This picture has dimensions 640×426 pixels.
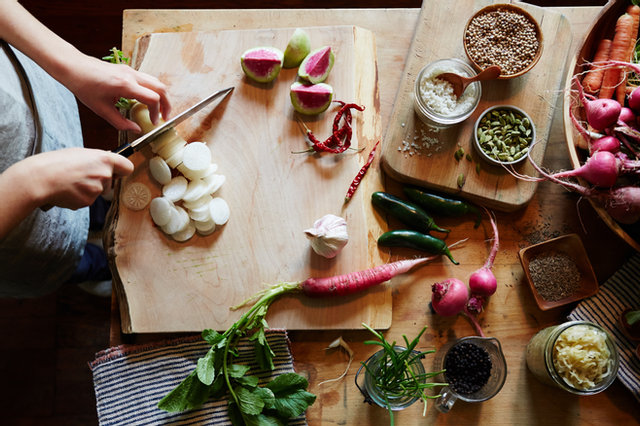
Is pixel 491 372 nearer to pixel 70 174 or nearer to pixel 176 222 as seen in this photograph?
pixel 176 222

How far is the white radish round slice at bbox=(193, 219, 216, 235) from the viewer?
Answer: 142cm

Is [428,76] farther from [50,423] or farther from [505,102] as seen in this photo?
[50,423]

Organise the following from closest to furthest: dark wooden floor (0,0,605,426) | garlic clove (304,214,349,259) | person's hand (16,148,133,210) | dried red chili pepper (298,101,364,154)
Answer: person's hand (16,148,133,210) → garlic clove (304,214,349,259) → dried red chili pepper (298,101,364,154) → dark wooden floor (0,0,605,426)

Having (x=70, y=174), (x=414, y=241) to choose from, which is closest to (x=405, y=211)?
(x=414, y=241)

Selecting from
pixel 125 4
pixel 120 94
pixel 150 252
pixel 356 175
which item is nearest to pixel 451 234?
pixel 356 175

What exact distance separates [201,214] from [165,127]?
285 mm

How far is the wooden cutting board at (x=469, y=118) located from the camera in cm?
148

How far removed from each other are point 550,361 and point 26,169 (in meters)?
1.48

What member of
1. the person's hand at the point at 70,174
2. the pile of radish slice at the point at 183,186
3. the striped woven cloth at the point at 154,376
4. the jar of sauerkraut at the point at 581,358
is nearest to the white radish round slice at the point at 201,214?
the pile of radish slice at the point at 183,186

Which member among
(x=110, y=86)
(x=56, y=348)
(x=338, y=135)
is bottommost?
(x=56, y=348)

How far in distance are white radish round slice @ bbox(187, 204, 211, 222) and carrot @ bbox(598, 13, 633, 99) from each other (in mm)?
1254

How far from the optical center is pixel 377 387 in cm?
133

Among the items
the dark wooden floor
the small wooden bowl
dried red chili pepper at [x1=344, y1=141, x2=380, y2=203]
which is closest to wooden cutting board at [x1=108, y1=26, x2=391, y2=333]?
dried red chili pepper at [x1=344, y1=141, x2=380, y2=203]

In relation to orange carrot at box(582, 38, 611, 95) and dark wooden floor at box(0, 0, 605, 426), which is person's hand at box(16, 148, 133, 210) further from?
orange carrot at box(582, 38, 611, 95)
